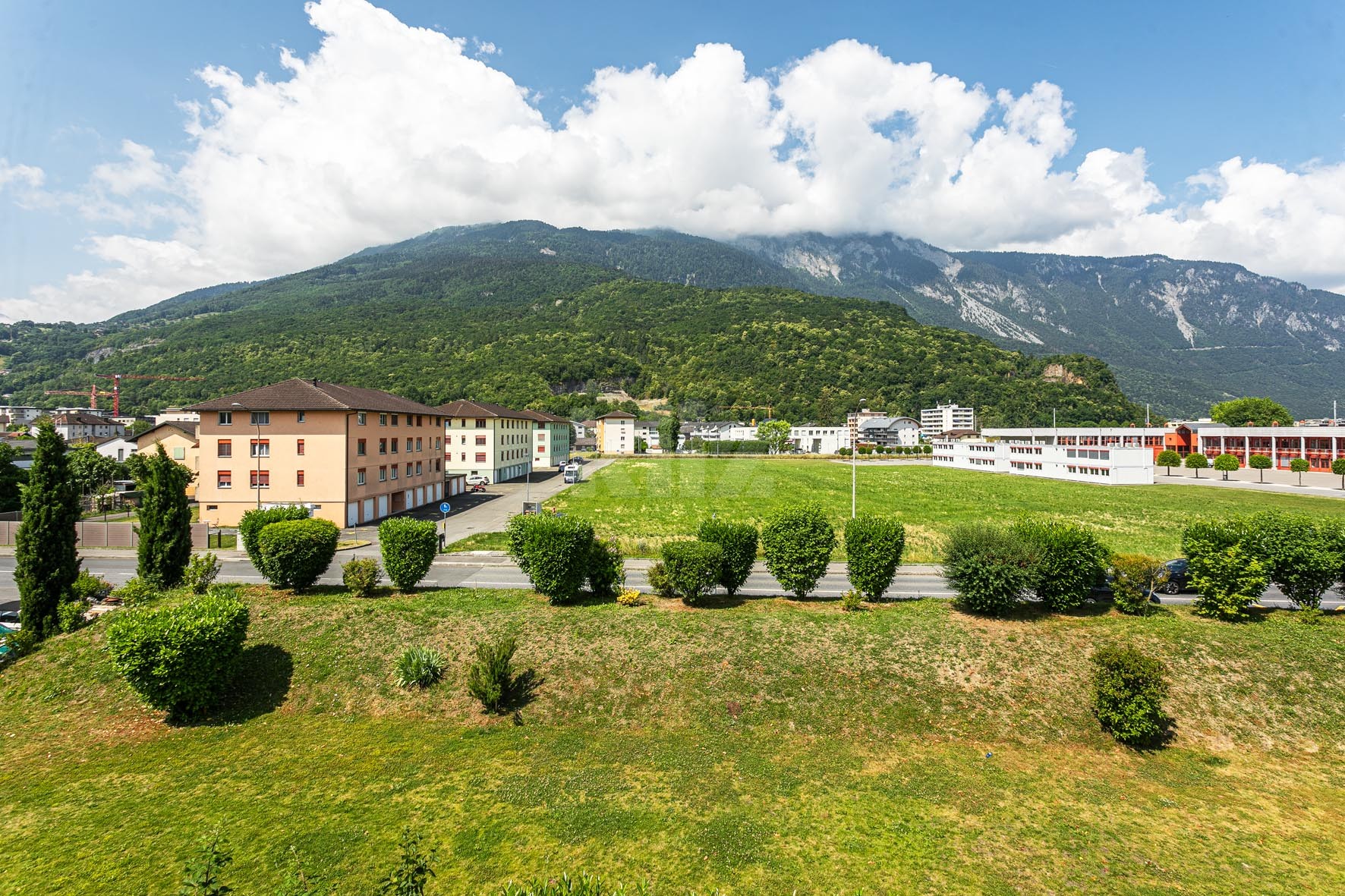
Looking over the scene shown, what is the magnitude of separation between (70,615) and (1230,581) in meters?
40.9

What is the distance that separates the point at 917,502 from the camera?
189 feet

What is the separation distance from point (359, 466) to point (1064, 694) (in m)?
47.9

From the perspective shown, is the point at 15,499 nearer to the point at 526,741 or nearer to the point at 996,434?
the point at 526,741

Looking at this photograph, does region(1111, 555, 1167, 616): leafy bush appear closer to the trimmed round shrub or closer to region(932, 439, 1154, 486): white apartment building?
the trimmed round shrub

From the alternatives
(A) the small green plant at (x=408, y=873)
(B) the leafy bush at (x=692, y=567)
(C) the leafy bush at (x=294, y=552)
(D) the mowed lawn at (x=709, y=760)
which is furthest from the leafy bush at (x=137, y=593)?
(A) the small green plant at (x=408, y=873)

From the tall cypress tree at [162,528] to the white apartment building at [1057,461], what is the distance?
9097 cm

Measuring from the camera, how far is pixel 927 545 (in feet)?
119

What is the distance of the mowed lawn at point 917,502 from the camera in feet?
133

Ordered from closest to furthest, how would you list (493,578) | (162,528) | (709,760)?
(709,760), (162,528), (493,578)

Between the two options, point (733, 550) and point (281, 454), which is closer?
point (733, 550)

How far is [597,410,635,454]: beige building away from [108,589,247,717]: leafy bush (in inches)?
5348

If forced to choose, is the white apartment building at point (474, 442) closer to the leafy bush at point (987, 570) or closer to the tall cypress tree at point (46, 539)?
the tall cypress tree at point (46, 539)

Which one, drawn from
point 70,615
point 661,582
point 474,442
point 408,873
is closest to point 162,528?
point 70,615

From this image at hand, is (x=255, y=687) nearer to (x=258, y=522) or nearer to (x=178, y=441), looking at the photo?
(x=258, y=522)
